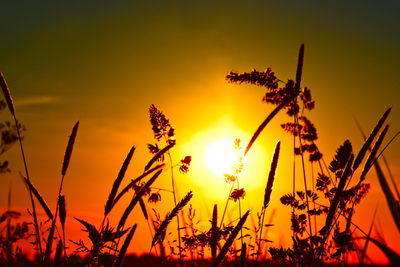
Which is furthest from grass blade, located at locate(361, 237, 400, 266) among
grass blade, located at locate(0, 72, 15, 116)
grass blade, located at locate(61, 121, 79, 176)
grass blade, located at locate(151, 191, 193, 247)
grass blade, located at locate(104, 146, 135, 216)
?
grass blade, located at locate(0, 72, 15, 116)

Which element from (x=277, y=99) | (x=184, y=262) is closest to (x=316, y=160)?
(x=277, y=99)

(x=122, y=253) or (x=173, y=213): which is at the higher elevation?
(x=173, y=213)

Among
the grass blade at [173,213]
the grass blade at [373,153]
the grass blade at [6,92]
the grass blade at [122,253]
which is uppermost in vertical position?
the grass blade at [6,92]

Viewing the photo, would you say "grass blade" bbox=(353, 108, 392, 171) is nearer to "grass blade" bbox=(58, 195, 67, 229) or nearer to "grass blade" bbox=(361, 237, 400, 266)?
"grass blade" bbox=(361, 237, 400, 266)

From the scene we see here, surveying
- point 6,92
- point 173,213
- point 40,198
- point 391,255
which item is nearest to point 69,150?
point 40,198

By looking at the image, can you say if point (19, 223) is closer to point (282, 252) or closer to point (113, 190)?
point (282, 252)

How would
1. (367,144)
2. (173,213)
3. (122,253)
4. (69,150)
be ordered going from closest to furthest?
(122,253)
(173,213)
(367,144)
(69,150)

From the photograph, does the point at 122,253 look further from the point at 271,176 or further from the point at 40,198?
the point at 271,176

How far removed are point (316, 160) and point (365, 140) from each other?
8.69ft

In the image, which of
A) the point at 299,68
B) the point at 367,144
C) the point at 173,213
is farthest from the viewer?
the point at 299,68

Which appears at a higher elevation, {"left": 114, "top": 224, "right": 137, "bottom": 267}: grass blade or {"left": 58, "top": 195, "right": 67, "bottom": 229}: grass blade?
{"left": 58, "top": 195, "right": 67, "bottom": 229}: grass blade

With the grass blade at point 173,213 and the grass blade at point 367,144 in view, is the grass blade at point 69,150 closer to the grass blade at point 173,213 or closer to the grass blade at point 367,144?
the grass blade at point 173,213

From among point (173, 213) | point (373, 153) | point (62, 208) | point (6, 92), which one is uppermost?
point (6, 92)

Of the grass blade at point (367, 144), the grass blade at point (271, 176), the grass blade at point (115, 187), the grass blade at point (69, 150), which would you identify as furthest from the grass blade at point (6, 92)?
the grass blade at point (367, 144)
